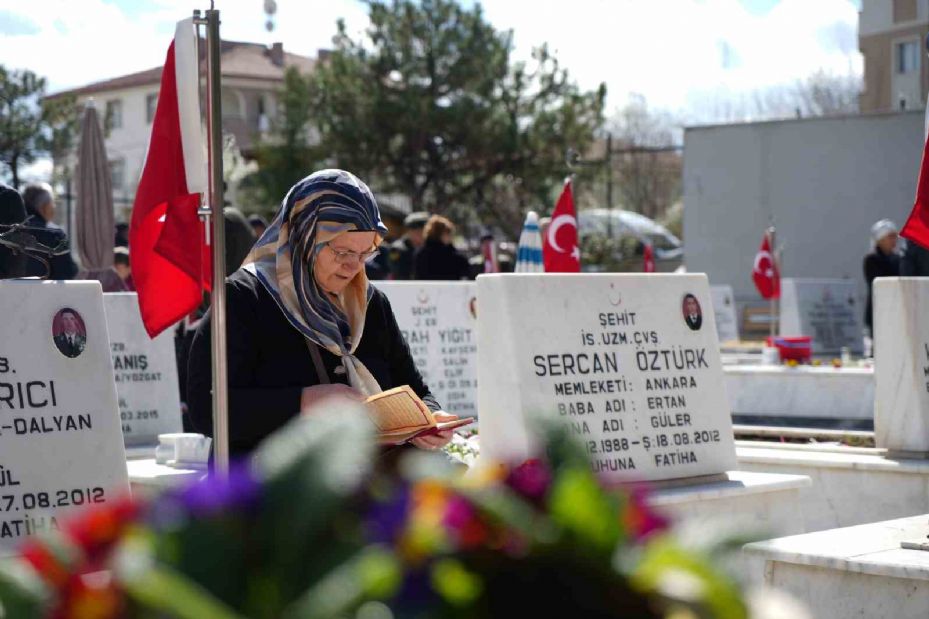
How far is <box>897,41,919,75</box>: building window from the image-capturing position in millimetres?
34688

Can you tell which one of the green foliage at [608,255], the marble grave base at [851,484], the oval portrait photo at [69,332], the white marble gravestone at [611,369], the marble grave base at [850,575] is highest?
the oval portrait photo at [69,332]

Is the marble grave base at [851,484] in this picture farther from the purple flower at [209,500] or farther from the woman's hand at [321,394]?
the purple flower at [209,500]

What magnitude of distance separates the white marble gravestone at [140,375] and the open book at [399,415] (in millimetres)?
5482

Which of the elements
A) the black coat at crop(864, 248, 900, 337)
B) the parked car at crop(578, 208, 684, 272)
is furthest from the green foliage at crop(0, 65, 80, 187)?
the black coat at crop(864, 248, 900, 337)

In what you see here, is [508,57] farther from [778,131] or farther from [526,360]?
[526,360]

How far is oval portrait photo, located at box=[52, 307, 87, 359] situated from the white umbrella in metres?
6.48

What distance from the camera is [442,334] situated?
1090 cm

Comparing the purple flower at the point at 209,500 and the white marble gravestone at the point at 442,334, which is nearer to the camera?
the purple flower at the point at 209,500

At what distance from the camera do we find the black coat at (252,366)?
4.16 m

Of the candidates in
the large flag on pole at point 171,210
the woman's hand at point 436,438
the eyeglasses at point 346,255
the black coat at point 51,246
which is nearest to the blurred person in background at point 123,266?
the black coat at point 51,246

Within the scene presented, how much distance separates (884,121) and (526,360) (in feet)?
85.2

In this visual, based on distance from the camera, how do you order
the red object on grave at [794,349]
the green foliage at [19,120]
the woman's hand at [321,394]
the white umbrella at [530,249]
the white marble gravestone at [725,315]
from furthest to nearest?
the green foliage at [19,120] < the white marble gravestone at [725,315] < the red object on grave at [794,349] < the white umbrella at [530,249] < the woman's hand at [321,394]

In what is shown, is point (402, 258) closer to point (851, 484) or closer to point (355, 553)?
point (851, 484)

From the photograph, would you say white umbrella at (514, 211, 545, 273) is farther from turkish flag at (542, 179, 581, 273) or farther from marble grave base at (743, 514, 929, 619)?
marble grave base at (743, 514, 929, 619)
